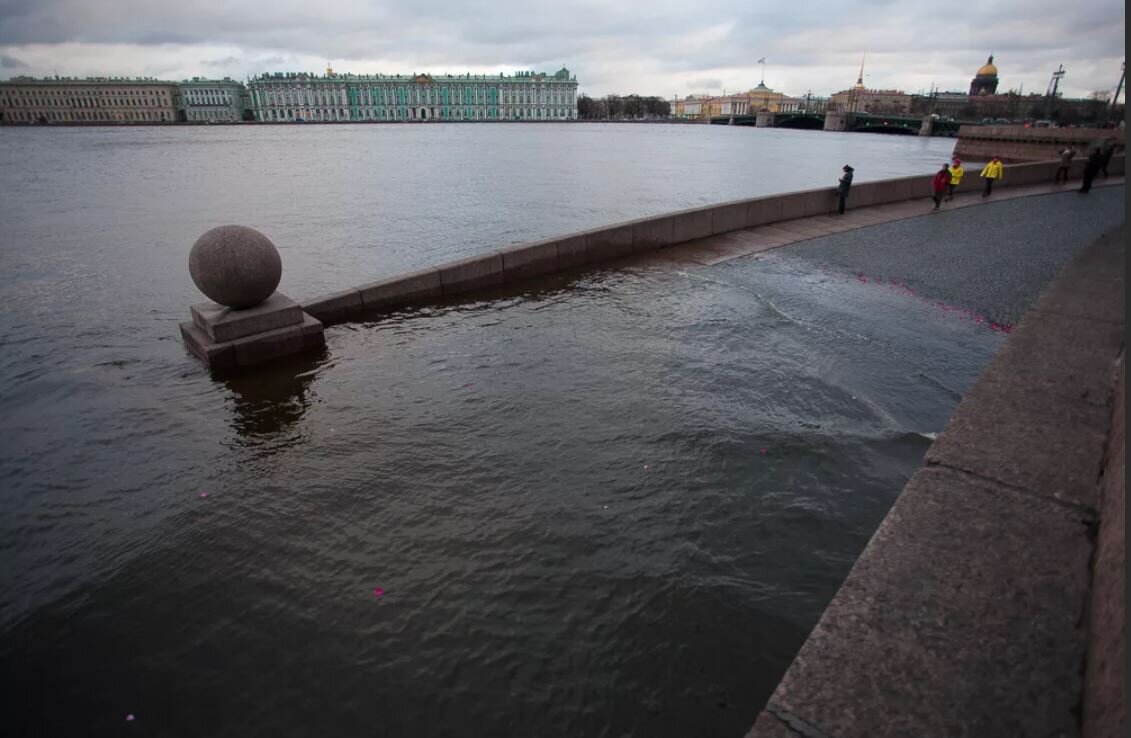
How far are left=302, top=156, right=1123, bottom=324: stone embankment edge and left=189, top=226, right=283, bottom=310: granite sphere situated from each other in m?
0.97

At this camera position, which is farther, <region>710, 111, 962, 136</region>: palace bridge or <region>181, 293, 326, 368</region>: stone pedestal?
<region>710, 111, 962, 136</region>: palace bridge

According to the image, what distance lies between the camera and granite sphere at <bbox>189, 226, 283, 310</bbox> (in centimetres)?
643

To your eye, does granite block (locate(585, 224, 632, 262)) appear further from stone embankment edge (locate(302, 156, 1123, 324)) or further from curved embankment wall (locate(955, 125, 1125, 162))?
curved embankment wall (locate(955, 125, 1125, 162))

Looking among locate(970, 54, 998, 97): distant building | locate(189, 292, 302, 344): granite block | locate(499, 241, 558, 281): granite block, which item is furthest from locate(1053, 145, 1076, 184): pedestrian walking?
locate(970, 54, 998, 97): distant building

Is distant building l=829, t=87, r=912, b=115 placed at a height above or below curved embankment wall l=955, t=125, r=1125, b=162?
above

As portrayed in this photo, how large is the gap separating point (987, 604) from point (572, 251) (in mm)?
9021

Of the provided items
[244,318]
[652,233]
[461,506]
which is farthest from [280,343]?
[652,233]

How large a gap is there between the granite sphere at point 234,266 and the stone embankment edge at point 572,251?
973 millimetres

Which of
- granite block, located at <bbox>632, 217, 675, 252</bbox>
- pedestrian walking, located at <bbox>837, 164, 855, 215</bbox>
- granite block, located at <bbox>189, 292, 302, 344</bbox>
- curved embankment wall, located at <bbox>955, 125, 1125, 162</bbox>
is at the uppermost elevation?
curved embankment wall, located at <bbox>955, 125, 1125, 162</bbox>

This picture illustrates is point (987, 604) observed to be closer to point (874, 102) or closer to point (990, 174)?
point (990, 174)

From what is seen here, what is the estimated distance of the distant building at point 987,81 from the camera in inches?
5615

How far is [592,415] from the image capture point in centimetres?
521

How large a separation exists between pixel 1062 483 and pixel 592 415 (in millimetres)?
3266

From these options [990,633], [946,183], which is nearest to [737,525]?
[990,633]
